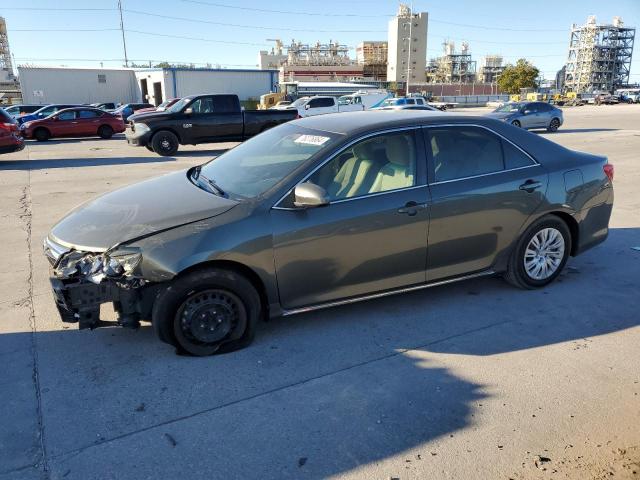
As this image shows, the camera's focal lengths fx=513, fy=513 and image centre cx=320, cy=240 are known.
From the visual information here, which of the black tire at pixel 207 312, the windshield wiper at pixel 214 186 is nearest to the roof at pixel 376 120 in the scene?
the windshield wiper at pixel 214 186

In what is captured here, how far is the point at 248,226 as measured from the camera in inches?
140

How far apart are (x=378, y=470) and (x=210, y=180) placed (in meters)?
2.75

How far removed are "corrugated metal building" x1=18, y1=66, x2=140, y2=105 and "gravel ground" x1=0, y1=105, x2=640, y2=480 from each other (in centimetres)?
5093

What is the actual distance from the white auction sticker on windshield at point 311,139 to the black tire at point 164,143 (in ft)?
40.6

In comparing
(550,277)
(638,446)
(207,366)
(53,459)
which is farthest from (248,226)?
(550,277)

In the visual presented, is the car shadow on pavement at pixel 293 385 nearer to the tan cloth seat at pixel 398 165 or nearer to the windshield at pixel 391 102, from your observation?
the tan cloth seat at pixel 398 165

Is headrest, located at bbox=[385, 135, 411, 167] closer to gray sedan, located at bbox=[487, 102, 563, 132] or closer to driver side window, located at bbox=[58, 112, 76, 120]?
A: gray sedan, located at bbox=[487, 102, 563, 132]

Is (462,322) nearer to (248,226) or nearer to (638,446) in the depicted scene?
(638,446)

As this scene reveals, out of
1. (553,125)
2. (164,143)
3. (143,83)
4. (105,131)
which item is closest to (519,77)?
(143,83)

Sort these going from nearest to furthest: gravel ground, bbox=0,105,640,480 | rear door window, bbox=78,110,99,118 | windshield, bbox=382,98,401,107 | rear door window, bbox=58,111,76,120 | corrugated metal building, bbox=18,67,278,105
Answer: gravel ground, bbox=0,105,640,480
rear door window, bbox=58,111,76,120
rear door window, bbox=78,110,99,118
windshield, bbox=382,98,401,107
corrugated metal building, bbox=18,67,278,105

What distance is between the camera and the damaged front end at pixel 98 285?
3336 millimetres

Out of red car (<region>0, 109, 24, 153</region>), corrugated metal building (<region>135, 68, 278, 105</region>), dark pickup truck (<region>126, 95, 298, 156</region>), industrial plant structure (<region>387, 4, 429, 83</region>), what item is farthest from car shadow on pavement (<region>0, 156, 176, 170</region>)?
industrial plant structure (<region>387, 4, 429, 83</region>)

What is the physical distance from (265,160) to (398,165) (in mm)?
1115

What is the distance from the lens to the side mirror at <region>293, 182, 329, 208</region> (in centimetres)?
361
